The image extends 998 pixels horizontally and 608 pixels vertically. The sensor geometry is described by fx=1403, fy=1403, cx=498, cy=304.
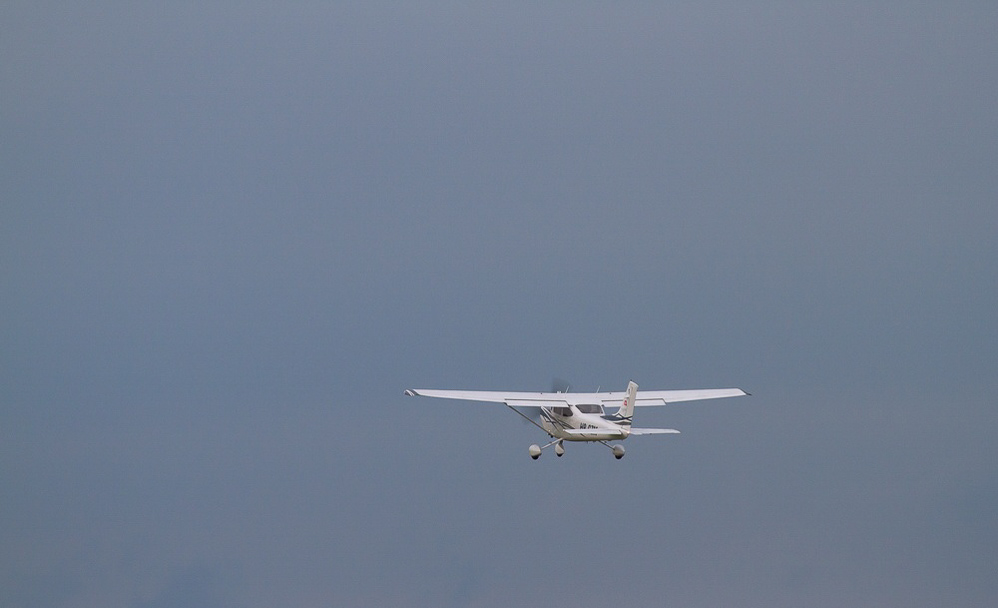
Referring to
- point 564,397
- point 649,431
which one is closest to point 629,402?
point 649,431

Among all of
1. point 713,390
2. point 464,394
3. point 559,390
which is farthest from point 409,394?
point 713,390

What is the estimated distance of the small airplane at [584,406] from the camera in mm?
68062

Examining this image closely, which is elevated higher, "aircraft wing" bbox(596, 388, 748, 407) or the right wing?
"aircraft wing" bbox(596, 388, 748, 407)

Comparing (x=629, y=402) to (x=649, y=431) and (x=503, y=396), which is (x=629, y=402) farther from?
(x=503, y=396)

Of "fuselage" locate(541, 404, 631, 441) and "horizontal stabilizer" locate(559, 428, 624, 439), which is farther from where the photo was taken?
"fuselage" locate(541, 404, 631, 441)

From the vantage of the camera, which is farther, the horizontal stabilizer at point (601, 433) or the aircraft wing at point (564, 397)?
the aircraft wing at point (564, 397)

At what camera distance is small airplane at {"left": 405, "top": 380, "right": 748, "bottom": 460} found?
223 feet

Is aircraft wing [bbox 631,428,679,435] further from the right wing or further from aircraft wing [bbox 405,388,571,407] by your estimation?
aircraft wing [bbox 405,388,571,407]

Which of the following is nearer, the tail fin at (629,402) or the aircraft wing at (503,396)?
the tail fin at (629,402)

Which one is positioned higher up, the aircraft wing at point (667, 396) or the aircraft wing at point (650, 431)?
the aircraft wing at point (667, 396)

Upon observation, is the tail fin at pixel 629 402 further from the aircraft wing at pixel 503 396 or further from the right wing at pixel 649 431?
the aircraft wing at pixel 503 396

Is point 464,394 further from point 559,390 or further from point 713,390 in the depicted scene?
point 713,390

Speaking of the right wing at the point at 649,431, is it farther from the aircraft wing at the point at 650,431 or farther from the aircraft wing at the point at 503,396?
the aircraft wing at the point at 503,396

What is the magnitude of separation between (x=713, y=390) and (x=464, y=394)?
45.6ft
